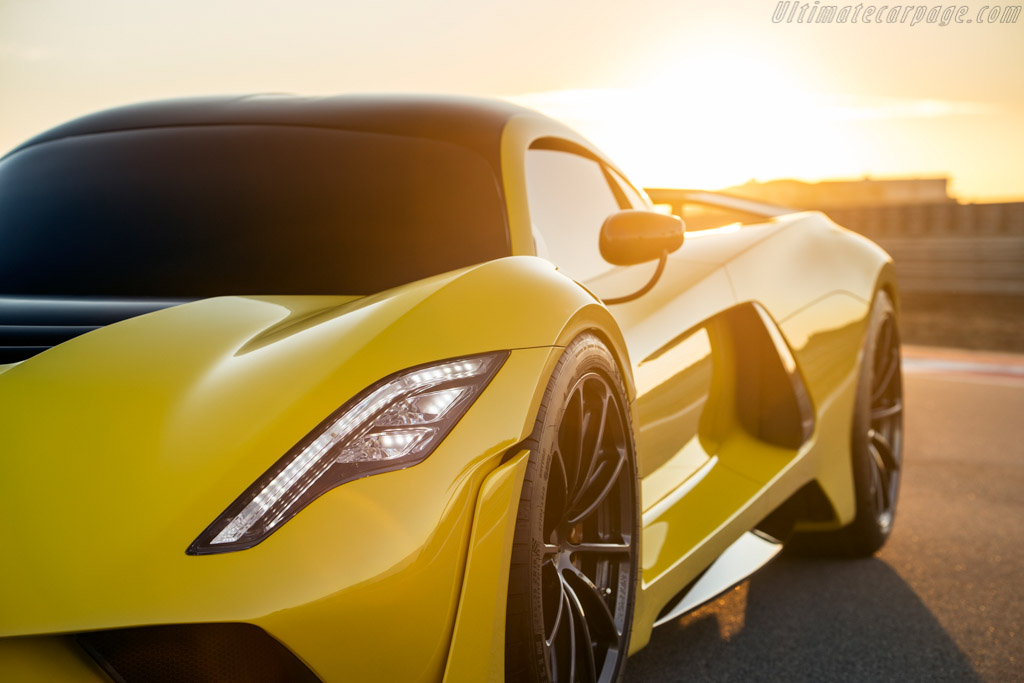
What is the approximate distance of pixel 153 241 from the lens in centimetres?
249

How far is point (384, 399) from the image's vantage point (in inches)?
61.5

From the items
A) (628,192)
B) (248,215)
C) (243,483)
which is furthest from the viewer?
(628,192)

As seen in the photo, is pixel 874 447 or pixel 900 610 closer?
pixel 900 610

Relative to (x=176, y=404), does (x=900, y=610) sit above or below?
below

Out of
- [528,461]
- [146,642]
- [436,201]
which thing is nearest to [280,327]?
[528,461]

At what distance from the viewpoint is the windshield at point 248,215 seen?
7.79 ft

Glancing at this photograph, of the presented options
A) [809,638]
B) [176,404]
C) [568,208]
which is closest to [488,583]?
[176,404]

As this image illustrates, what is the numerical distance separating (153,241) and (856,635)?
6.74ft

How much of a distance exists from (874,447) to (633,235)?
188 centimetres

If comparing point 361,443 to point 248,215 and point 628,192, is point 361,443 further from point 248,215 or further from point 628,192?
point 628,192

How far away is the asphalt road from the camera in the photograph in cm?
268

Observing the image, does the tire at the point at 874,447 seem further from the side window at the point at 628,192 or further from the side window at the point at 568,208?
the side window at the point at 568,208

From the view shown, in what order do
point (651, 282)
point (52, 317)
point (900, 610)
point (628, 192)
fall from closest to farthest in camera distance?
1. point (52, 317)
2. point (651, 282)
3. point (900, 610)
4. point (628, 192)

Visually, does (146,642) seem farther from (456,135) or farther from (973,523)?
(973,523)
